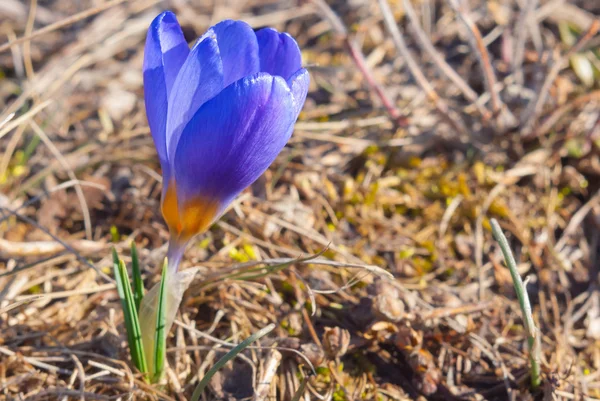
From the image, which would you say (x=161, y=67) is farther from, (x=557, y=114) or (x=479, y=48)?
(x=557, y=114)

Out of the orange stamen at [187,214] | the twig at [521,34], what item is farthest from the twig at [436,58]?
the orange stamen at [187,214]

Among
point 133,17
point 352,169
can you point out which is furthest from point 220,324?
point 133,17

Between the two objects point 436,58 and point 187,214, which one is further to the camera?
point 436,58

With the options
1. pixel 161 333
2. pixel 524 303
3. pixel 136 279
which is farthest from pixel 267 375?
pixel 524 303

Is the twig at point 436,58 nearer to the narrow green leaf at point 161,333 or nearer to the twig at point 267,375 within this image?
the twig at point 267,375

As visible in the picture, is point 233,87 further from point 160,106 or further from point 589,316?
point 589,316

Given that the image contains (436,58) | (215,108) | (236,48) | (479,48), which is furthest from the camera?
(436,58)
